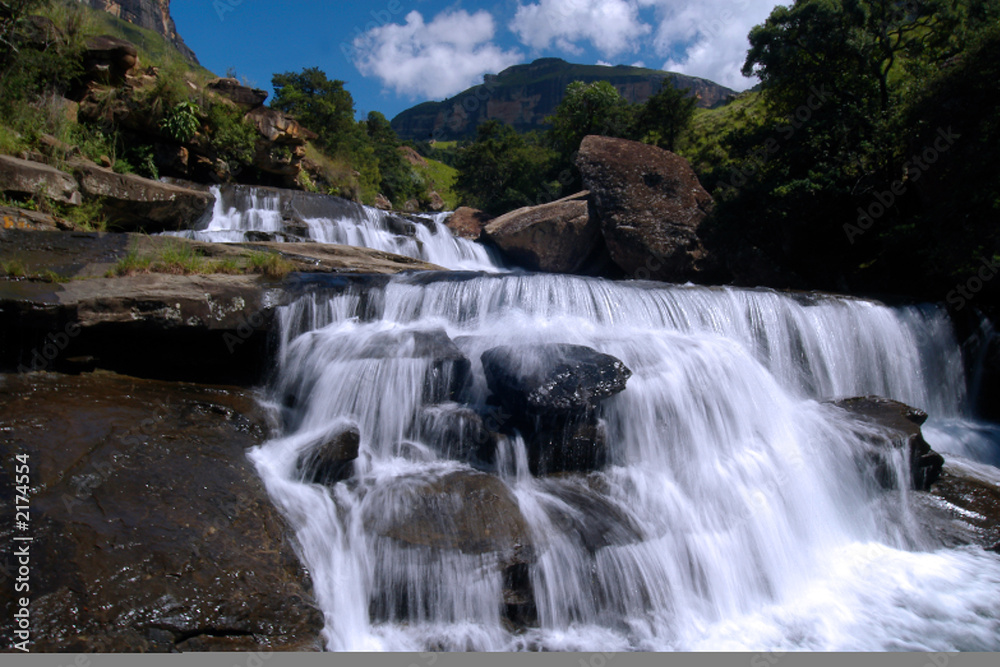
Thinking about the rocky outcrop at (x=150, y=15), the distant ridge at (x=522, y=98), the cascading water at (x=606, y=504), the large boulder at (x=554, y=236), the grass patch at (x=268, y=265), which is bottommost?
the cascading water at (x=606, y=504)

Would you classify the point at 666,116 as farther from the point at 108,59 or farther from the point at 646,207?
the point at 108,59

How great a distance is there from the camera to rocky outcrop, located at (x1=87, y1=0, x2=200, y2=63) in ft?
326

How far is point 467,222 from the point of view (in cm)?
2278

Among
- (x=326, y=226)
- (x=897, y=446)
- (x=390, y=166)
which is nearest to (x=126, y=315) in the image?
(x=897, y=446)

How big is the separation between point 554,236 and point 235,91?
38.0ft

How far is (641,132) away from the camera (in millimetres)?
23891

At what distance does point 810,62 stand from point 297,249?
46.2 feet

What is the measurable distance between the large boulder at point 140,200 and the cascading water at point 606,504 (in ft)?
18.1

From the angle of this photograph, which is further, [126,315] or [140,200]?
[140,200]

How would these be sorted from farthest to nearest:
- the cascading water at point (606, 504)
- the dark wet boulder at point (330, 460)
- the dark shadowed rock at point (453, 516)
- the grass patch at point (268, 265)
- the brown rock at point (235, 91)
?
the brown rock at point (235, 91)
the grass patch at point (268, 265)
the dark wet boulder at point (330, 460)
the dark shadowed rock at point (453, 516)
the cascading water at point (606, 504)

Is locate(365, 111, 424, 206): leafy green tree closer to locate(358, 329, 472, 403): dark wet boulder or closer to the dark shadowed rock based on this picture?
locate(358, 329, 472, 403): dark wet boulder

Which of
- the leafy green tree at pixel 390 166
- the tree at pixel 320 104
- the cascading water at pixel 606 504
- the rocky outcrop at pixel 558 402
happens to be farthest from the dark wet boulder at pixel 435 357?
the leafy green tree at pixel 390 166

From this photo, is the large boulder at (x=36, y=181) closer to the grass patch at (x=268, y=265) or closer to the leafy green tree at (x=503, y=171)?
the grass patch at (x=268, y=265)

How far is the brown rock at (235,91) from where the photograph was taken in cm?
1661
